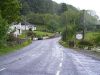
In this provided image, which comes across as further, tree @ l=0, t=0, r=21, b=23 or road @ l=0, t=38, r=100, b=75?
tree @ l=0, t=0, r=21, b=23

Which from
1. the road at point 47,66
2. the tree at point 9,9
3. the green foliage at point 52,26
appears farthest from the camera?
the green foliage at point 52,26

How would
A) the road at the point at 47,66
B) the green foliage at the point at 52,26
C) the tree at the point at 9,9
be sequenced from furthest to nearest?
the green foliage at the point at 52,26 → the tree at the point at 9,9 → the road at the point at 47,66

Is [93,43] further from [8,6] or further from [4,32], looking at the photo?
[4,32]

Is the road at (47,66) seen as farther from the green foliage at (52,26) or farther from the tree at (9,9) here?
the green foliage at (52,26)

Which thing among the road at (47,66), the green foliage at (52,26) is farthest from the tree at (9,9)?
the green foliage at (52,26)

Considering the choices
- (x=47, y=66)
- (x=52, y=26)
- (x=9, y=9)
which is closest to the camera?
(x=47, y=66)

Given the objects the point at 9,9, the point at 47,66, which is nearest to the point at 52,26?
the point at 9,9

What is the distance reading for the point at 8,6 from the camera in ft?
177

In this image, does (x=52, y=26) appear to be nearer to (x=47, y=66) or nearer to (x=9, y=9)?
(x=9, y=9)

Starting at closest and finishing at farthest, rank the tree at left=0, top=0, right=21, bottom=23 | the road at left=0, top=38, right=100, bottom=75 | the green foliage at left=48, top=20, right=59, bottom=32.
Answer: the road at left=0, top=38, right=100, bottom=75
the tree at left=0, top=0, right=21, bottom=23
the green foliage at left=48, top=20, right=59, bottom=32

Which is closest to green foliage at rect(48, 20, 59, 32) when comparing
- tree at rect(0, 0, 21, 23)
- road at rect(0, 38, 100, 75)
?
tree at rect(0, 0, 21, 23)

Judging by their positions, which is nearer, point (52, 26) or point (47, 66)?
point (47, 66)

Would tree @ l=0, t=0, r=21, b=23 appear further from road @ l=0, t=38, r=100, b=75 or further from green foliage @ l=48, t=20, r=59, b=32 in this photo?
green foliage @ l=48, t=20, r=59, b=32

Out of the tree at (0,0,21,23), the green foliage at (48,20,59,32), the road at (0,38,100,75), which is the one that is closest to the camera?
the road at (0,38,100,75)
